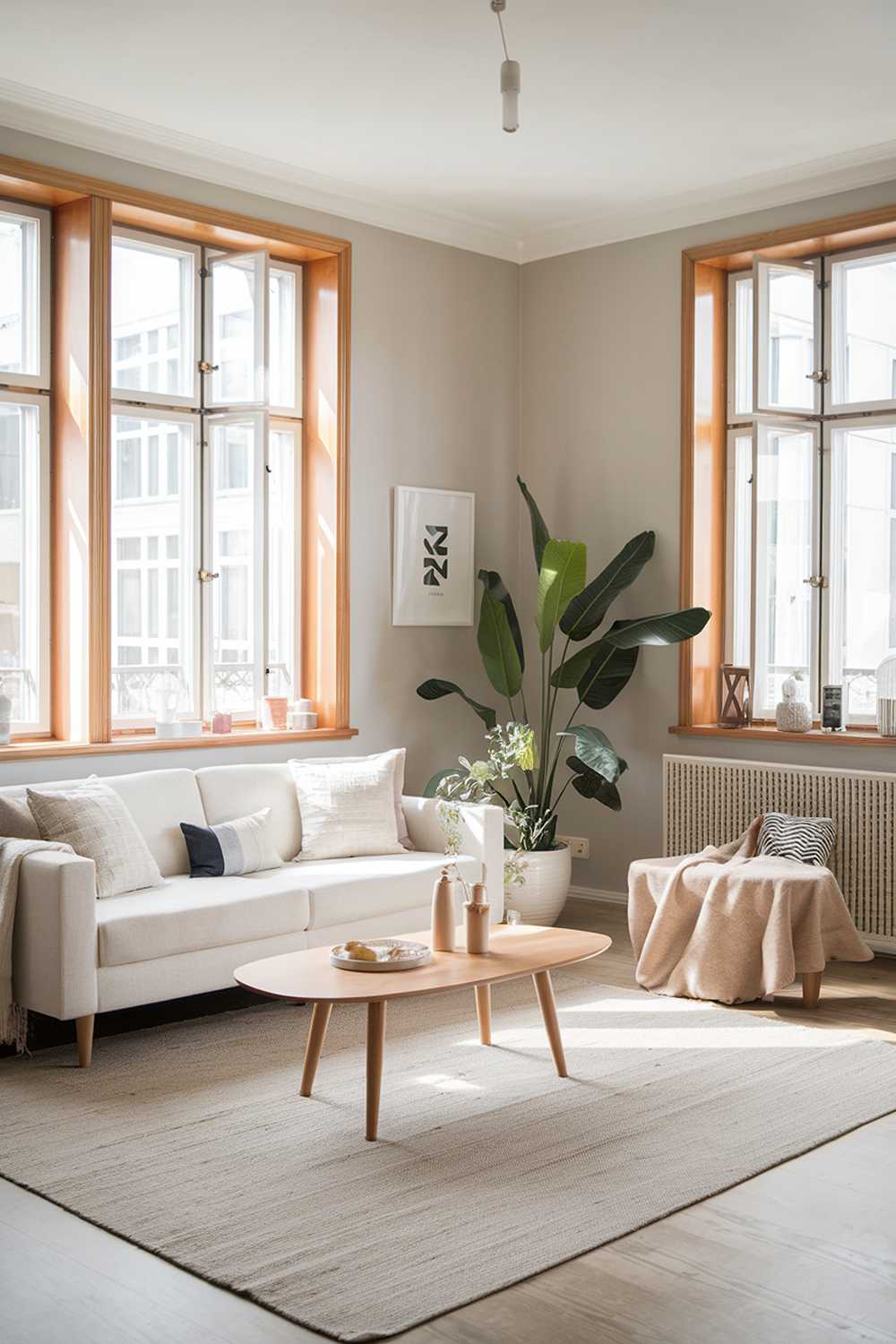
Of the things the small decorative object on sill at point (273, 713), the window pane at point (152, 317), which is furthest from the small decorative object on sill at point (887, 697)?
the window pane at point (152, 317)

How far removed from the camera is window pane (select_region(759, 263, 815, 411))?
5891 mm

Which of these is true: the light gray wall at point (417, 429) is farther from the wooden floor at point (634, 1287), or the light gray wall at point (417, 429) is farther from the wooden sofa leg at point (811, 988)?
the wooden floor at point (634, 1287)

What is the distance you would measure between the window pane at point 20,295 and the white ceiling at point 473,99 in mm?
411

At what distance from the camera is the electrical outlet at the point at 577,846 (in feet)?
21.0

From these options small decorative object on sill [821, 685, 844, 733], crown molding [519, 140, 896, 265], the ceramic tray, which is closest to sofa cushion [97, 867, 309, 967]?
the ceramic tray

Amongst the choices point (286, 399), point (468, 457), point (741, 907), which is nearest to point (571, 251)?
point (468, 457)

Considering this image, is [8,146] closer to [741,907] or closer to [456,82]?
[456,82]

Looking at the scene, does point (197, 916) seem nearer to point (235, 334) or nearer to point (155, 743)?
point (155, 743)

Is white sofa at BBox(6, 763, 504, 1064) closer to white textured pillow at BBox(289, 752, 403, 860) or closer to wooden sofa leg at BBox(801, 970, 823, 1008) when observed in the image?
white textured pillow at BBox(289, 752, 403, 860)

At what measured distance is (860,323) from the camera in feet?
18.9

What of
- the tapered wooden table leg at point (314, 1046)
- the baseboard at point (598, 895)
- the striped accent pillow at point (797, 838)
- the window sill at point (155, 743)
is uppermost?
the window sill at point (155, 743)

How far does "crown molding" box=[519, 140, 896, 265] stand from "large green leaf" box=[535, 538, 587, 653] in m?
1.52

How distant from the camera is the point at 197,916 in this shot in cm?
420

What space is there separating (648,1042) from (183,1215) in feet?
5.78
